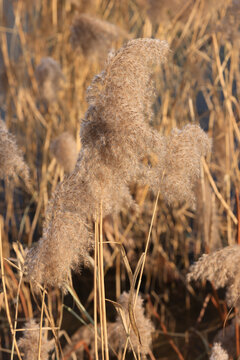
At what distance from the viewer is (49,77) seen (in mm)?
1462

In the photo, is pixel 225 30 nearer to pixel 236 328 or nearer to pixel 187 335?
pixel 236 328

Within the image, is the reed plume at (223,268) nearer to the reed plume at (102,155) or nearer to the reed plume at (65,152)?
the reed plume at (102,155)

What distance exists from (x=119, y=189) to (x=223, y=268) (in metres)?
0.20

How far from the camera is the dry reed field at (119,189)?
589 millimetres

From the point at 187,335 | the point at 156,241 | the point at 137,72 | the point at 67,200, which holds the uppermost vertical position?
the point at 137,72

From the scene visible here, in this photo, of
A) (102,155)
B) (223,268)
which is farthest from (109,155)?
(223,268)

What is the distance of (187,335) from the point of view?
1479 millimetres

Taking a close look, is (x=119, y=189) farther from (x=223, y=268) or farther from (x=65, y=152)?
(x=65, y=152)

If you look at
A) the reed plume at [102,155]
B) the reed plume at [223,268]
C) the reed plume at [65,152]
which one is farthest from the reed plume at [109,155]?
the reed plume at [65,152]

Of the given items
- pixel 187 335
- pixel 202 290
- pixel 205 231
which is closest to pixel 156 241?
pixel 202 290

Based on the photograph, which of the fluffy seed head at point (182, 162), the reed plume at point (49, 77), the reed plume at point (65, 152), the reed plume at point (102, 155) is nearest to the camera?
the reed plume at point (102, 155)

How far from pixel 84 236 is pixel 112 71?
22 cm

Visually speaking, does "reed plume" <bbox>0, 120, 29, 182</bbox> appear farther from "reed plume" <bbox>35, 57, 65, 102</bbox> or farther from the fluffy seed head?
"reed plume" <bbox>35, 57, 65, 102</bbox>

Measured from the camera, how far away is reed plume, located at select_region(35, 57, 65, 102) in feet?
4.74
